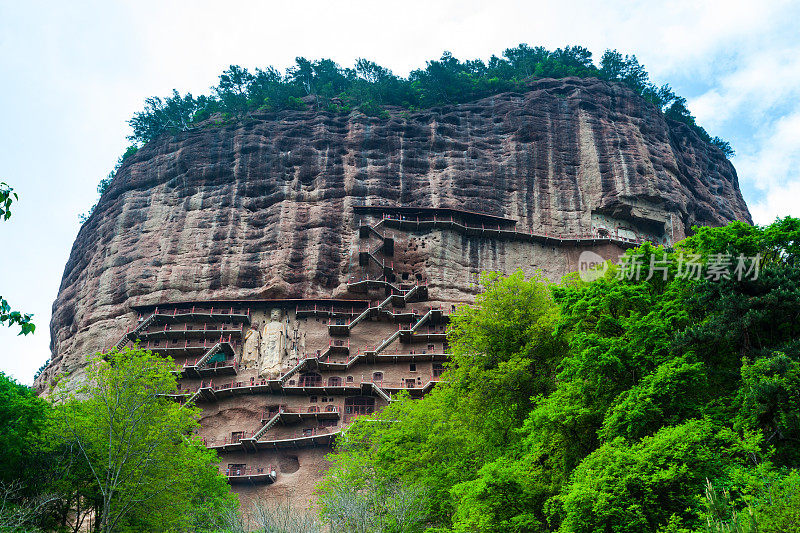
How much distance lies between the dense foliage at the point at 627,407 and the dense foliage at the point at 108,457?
18.9 feet

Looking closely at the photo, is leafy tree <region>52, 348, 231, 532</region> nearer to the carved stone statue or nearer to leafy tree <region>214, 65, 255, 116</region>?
the carved stone statue

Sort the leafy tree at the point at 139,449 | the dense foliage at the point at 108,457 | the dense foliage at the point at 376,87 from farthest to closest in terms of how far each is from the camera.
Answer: the dense foliage at the point at 376,87, the dense foliage at the point at 108,457, the leafy tree at the point at 139,449

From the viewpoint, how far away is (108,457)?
76.2ft

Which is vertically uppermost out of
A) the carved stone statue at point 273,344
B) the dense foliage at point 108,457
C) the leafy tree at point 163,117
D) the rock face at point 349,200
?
the leafy tree at point 163,117

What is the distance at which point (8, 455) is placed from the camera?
23.6 meters

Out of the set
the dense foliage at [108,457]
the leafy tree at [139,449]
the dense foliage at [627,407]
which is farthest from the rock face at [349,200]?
the dense foliage at [627,407]

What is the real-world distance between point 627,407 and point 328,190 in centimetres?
3572

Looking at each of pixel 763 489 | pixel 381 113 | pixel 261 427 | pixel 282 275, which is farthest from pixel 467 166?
pixel 763 489

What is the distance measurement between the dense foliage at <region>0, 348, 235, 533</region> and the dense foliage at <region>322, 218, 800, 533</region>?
5.77 metres

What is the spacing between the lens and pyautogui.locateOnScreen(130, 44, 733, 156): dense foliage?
57.8 meters

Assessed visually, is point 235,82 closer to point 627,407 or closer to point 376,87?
point 376,87

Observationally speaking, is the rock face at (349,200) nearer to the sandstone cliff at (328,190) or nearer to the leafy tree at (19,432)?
the sandstone cliff at (328,190)

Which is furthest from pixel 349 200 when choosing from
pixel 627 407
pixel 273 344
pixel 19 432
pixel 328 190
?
pixel 627 407

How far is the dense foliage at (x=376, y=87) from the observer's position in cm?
5775
